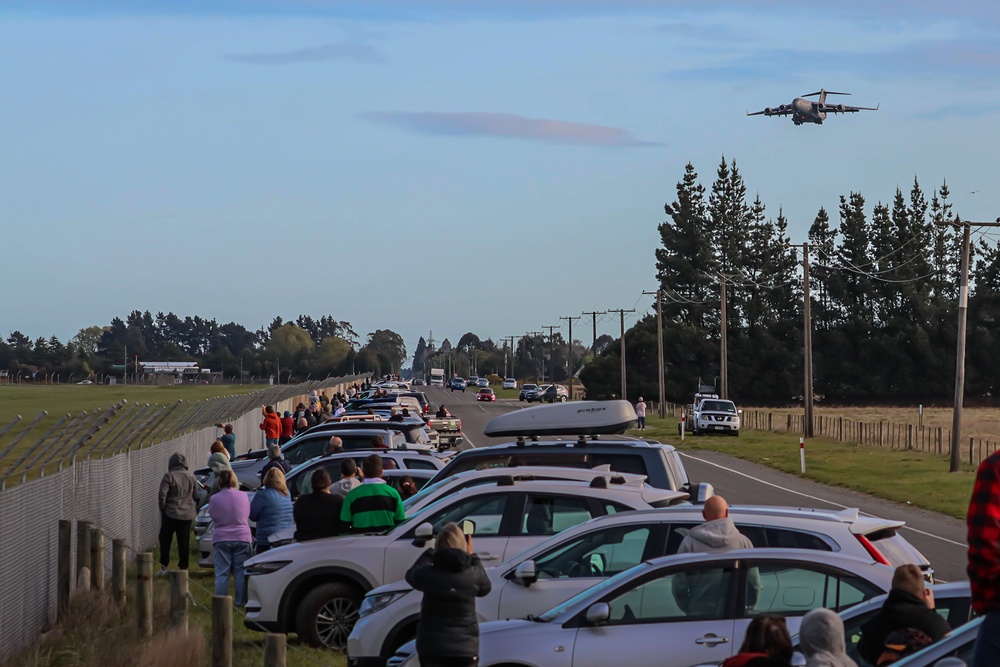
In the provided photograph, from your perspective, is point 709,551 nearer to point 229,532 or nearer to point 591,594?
point 591,594

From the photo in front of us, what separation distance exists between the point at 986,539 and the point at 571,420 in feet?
39.8

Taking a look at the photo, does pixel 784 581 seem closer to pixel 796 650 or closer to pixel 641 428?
pixel 796 650

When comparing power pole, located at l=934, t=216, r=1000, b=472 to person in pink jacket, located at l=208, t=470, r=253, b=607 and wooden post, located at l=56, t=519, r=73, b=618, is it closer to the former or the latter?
person in pink jacket, located at l=208, t=470, r=253, b=607

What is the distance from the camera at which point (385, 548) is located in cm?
1202

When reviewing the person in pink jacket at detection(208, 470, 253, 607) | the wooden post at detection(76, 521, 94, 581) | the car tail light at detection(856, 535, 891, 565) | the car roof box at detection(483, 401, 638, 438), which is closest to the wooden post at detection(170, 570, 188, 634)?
the person in pink jacket at detection(208, 470, 253, 607)

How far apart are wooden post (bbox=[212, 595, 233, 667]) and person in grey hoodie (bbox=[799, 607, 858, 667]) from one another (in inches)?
168

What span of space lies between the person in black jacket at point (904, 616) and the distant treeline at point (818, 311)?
96208 mm

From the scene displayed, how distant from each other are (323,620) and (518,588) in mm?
2917

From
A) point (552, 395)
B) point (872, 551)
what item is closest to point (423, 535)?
point (872, 551)

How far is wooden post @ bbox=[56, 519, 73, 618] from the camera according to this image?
13805mm

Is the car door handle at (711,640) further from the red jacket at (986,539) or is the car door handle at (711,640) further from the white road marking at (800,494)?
the white road marking at (800,494)

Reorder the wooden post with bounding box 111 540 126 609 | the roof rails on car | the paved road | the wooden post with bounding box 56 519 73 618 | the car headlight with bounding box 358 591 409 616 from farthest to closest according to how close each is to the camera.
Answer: the paved road, the roof rails on car, the wooden post with bounding box 56 519 73 618, the wooden post with bounding box 111 540 126 609, the car headlight with bounding box 358 591 409 616

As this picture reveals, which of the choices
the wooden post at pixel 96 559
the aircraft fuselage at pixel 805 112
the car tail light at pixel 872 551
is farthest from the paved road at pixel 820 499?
the aircraft fuselage at pixel 805 112

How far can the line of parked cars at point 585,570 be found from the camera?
855 centimetres
